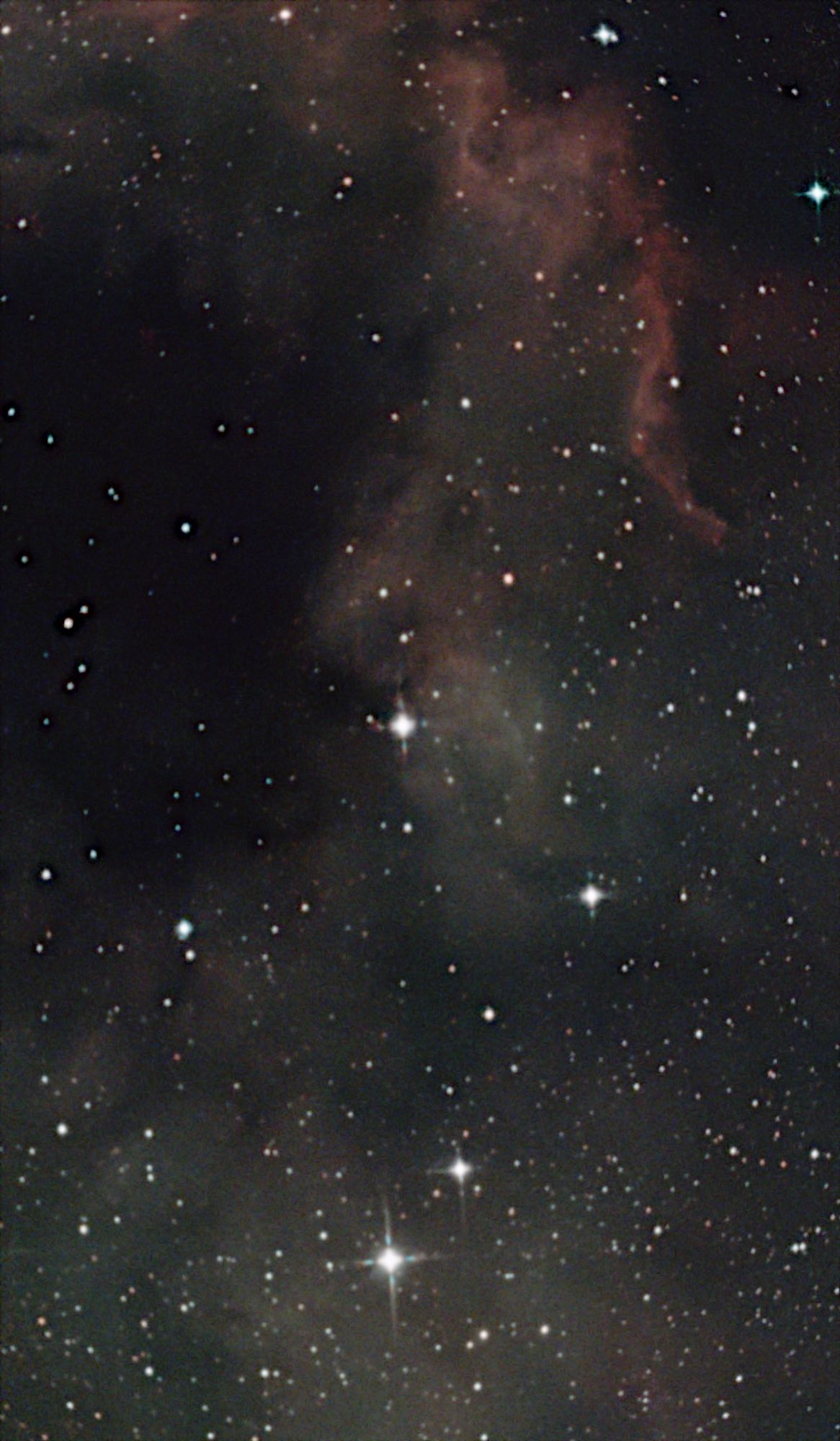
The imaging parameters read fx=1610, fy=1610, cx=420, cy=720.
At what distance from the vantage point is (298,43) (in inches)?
40.5

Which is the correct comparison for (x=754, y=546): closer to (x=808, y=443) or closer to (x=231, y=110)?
(x=808, y=443)

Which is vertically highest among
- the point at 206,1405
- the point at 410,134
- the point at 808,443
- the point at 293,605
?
the point at 410,134

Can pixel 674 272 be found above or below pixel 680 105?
Result: below

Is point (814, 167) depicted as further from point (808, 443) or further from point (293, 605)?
point (293, 605)

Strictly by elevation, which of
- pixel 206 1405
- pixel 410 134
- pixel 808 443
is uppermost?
pixel 410 134

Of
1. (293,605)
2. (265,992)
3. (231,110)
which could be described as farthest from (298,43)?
(265,992)

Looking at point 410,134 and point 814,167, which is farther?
point 814,167

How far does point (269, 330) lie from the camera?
99cm

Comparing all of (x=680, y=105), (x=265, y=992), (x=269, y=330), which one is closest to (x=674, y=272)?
(x=680, y=105)

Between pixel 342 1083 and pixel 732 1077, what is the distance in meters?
0.26

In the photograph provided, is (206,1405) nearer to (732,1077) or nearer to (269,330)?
(732,1077)

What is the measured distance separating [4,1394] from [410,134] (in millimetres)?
862

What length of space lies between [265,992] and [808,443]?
0.51 m

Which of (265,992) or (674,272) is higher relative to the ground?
(674,272)
